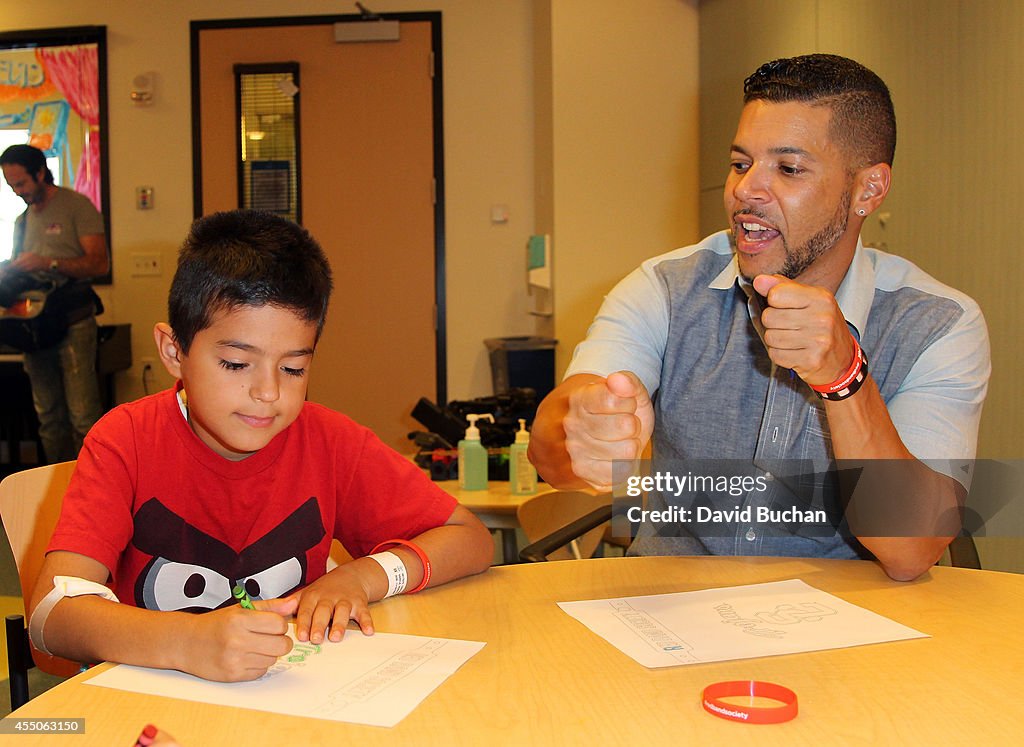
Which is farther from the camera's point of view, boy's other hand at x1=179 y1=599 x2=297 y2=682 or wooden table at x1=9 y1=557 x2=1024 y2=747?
boy's other hand at x1=179 y1=599 x2=297 y2=682

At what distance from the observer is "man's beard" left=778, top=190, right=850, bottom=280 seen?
1.64 meters

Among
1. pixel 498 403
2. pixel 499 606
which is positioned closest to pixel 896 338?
pixel 499 606

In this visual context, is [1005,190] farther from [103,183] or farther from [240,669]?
[103,183]

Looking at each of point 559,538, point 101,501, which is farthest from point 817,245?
point 101,501

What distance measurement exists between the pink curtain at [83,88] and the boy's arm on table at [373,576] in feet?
16.9

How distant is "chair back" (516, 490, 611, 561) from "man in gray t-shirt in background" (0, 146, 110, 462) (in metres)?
3.40

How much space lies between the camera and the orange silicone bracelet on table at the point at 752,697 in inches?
33.8

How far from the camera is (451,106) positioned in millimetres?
5629

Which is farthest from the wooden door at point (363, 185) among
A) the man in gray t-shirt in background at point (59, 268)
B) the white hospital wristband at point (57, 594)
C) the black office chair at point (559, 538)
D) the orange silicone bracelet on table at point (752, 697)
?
the orange silicone bracelet on table at point (752, 697)

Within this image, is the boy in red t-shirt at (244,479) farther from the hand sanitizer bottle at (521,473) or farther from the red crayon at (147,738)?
the hand sanitizer bottle at (521,473)

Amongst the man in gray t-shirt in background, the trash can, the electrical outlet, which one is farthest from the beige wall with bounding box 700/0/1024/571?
the electrical outlet

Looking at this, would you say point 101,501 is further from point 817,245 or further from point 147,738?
point 817,245

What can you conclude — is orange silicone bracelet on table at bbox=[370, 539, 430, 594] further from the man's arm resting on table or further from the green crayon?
the man's arm resting on table

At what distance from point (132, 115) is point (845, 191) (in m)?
5.13
